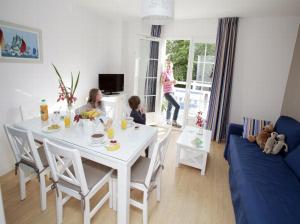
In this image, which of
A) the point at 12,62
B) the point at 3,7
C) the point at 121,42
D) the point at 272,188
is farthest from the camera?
the point at 121,42

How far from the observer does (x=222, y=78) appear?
3469mm

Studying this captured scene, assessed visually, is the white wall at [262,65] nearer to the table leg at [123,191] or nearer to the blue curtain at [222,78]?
the blue curtain at [222,78]

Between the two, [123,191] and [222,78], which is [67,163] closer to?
[123,191]

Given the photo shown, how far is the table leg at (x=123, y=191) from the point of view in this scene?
1.43 m

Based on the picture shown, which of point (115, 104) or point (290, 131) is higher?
point (115, 104)

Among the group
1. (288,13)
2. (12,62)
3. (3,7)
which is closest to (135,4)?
(3,7)

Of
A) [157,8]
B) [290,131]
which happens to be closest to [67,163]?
[157,8]

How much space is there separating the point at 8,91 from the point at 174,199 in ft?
7.81

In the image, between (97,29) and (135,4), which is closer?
(135,4)

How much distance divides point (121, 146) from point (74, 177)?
0.46 metres

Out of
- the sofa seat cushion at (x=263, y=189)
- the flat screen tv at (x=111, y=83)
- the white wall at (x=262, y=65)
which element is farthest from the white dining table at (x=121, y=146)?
the white wall at (x=262, y=65)

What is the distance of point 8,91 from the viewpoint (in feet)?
7.25

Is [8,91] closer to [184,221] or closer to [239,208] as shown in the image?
[184,221]

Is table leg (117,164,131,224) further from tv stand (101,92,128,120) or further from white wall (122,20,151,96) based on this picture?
white wall (122,20,151,96)
